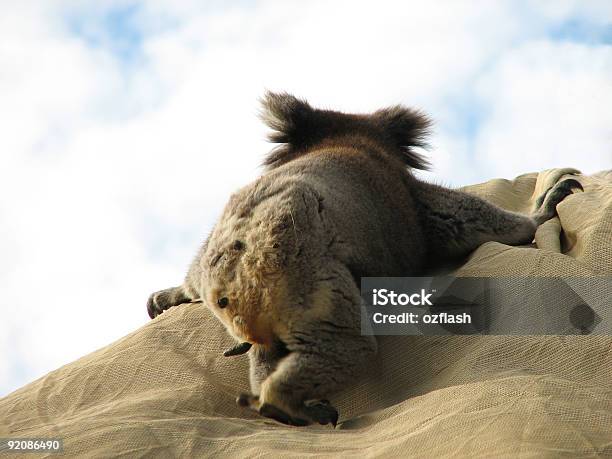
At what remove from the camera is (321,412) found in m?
3.50

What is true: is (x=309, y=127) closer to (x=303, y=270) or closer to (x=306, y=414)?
(x=303, y=270)

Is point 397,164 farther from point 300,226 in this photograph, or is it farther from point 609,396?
point 609,396

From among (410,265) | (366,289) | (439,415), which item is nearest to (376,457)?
(439,415)

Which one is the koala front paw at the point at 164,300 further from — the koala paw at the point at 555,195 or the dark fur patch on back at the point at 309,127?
the koala paw at the point at 555,195

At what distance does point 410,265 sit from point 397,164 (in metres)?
0.93

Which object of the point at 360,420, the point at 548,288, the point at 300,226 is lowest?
the point at 360,420

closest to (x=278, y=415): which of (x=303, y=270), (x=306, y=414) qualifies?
(x=306, y=414)

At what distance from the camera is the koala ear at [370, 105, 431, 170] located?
19.9ft

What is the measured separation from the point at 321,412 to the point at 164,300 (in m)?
1.84

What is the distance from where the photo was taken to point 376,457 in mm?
2686

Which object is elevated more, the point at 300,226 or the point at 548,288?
the point at 300,226

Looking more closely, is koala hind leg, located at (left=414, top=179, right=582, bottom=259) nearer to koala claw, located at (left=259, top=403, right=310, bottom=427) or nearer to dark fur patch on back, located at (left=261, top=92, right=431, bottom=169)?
dark fur patch on back, located at (left=261, top=92, right=431, bottom=169)

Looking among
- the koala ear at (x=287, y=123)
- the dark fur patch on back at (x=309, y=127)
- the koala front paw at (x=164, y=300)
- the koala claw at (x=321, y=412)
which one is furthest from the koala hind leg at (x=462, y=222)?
the koala claw at (x=321, y=412)

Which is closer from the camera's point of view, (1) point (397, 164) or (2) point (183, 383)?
(2) point (183, 383)
